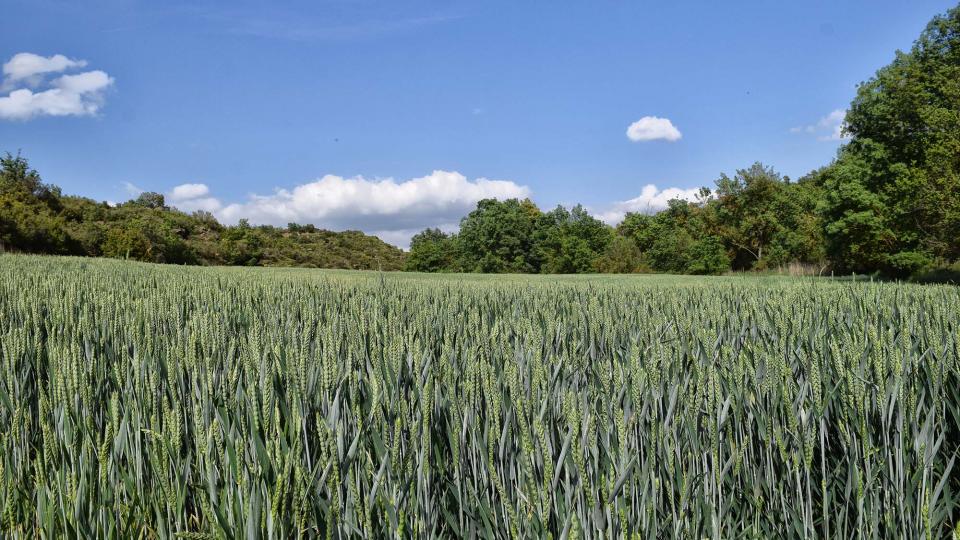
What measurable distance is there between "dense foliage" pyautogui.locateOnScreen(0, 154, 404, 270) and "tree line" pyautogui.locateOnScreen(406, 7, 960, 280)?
13.7 metres

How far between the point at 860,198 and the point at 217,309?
79.9 ft

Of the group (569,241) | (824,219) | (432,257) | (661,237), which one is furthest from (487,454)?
(432,257)

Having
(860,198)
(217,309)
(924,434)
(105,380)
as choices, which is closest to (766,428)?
(924,434)

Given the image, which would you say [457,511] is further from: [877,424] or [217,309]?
[217,309]

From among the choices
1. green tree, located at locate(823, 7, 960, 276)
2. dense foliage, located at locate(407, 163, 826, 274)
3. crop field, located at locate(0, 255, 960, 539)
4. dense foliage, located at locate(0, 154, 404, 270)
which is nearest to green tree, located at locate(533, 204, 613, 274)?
dense foliage, located at locate(407, 163, 826, 274)

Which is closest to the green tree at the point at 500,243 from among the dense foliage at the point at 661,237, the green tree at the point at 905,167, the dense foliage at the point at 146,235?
the dense foliage at the point at 661,237

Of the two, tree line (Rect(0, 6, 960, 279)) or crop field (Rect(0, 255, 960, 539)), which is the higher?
tree line (Rect(0, 6, 960, 279))

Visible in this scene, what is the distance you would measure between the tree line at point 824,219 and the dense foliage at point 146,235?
1369 cm

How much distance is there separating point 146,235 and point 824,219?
36.9 metres

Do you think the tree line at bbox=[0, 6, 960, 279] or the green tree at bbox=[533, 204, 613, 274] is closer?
the tree line at bbox=[0, 6, 960, 279]

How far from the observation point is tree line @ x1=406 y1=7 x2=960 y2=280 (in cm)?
1742

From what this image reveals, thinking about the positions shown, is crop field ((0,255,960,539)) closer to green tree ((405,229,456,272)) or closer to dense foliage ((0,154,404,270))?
dense foliage ((0,154,404,270))

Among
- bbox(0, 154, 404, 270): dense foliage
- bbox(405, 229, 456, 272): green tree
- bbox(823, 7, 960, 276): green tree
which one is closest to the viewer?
bbox(823, 7, 960, 276): green tree

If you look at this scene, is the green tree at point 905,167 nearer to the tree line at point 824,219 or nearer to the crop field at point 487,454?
the tree line at point 824,219
